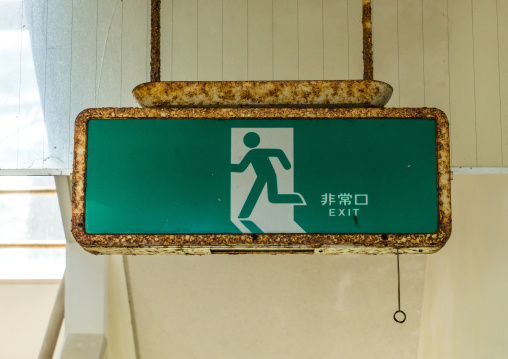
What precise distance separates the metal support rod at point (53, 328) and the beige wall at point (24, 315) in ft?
8.85

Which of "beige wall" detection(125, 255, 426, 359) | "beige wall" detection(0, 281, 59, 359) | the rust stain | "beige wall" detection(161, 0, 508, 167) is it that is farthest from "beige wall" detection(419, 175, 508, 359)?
"beige wall" detection(0, 281, 59, 359)

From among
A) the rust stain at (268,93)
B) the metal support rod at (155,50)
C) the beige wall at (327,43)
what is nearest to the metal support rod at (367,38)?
the rust stain at (268,93)

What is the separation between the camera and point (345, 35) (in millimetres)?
2932

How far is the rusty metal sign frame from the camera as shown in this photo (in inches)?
53.4

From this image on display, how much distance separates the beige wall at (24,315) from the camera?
6.23 meters

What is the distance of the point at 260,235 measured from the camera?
1362mm

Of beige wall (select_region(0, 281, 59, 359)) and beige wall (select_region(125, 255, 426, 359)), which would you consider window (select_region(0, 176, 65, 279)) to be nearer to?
beige wall (select_region(0, 281, 59, 359))

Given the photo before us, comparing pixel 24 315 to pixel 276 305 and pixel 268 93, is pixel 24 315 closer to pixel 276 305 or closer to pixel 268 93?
pixel 276 305

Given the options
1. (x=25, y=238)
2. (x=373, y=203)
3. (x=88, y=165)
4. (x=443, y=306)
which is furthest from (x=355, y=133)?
(x=25, y=238)

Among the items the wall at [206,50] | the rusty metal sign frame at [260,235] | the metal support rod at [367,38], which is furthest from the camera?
the wall at [206,50]

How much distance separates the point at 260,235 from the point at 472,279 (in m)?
2.37

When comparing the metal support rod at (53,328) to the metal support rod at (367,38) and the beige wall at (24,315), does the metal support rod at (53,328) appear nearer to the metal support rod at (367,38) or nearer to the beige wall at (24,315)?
the beige wall at (24,315)

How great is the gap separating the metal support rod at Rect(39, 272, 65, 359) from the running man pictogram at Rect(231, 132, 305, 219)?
2.89 meters

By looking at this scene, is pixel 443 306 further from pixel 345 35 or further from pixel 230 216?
pixel 230 216
